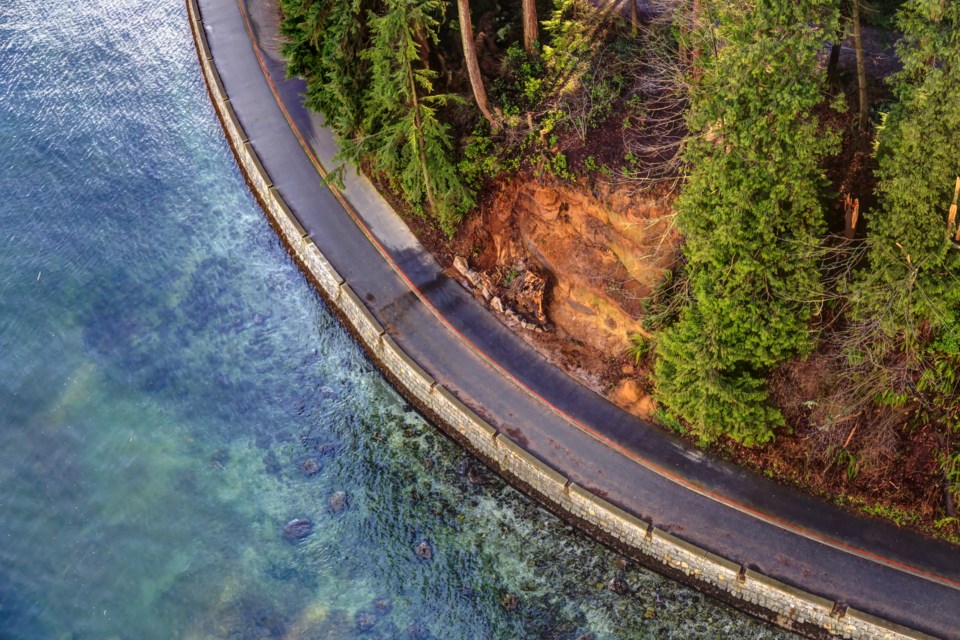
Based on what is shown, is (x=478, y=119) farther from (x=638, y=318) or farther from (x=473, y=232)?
(x=638, y=318)

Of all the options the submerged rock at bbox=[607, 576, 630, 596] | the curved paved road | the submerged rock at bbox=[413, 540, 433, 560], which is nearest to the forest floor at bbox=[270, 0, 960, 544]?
the curved paved road

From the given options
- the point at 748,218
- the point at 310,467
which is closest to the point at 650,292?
the point at 748,218

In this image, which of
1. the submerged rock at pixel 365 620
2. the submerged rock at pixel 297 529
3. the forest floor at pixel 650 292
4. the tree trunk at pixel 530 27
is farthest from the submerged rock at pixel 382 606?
A: the tree trunk at pixel 530 27

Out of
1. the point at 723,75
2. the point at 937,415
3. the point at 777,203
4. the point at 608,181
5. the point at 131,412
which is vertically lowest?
the point at 131,412

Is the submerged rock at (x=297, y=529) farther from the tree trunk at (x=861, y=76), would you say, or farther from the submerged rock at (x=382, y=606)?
the tree trunk at (x=861, y=76)

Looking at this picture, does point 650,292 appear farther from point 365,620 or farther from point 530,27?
point 365,620

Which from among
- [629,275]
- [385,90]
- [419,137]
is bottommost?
[629,275]

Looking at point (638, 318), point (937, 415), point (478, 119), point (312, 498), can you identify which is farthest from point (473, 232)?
point (937, 415)
